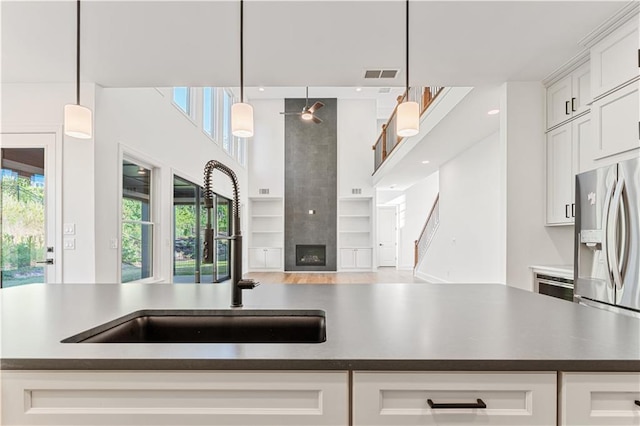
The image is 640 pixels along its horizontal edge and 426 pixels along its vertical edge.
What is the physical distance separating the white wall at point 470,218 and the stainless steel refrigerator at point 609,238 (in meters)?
1.59

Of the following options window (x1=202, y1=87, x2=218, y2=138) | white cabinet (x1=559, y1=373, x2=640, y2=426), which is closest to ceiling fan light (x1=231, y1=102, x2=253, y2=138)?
white cabinet (x1=559, y1=373, x2=640, y2=426)

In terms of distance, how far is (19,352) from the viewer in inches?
35.3

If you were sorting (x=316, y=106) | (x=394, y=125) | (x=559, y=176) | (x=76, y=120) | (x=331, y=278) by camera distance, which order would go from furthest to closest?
(x=331, y=278)
(x=394, y=125)
(x=316, y=106)
(x=559, y=176)
(x=76, y=120)

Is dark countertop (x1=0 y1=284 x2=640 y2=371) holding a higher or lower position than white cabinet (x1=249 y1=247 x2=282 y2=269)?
higher

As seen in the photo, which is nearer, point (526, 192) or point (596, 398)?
point (596, 398)

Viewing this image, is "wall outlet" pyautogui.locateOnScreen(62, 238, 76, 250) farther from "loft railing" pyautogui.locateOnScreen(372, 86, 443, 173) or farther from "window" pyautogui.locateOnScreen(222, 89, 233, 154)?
"window" pyautogui.locateOnScreen(222, 89, 233, 154)

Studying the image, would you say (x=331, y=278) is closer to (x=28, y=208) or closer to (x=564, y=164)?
(x=564, y=164)

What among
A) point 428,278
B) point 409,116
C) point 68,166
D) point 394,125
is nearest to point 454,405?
point 409,116

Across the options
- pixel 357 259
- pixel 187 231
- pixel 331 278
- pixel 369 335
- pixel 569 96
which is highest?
pixel 569 96

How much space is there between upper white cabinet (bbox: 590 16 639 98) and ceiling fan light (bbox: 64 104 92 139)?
3.53m

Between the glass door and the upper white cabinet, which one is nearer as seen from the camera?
the upper white cabinet

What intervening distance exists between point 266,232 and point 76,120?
875 centimetres

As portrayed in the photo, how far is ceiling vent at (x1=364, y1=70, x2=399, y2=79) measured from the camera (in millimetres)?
3334

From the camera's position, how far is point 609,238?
7.88ft
